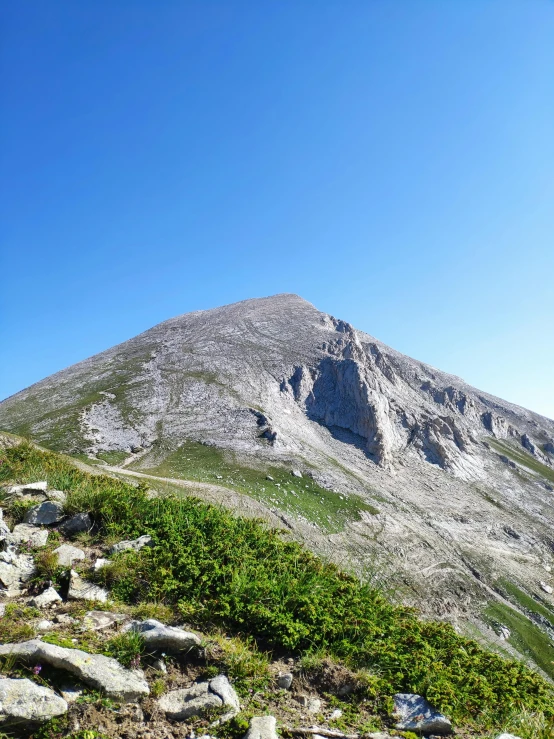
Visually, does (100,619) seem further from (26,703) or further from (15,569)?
(15,569)

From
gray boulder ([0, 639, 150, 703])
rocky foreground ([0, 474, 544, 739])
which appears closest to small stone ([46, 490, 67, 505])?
rocky foreground ([0, 474, 544, 739])

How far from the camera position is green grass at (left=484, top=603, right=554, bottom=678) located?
120ft

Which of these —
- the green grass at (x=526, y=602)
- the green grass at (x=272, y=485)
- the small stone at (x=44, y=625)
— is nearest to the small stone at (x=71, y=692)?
the small stone at (x=44, y=625)

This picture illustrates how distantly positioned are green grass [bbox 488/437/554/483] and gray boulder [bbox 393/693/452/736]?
407 ft

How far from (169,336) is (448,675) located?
5269 inches

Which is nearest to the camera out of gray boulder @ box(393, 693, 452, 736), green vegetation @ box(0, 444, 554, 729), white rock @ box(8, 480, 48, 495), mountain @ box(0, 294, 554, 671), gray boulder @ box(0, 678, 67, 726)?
gray boulder @ box(0, 678, 67, 726)

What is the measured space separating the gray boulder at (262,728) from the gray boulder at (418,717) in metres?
1.90

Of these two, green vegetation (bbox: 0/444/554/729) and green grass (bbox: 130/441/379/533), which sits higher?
green vegetation (bbox: 0/444/554/729)

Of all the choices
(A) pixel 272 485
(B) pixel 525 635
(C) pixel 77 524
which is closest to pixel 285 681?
(C) pixel 77 524

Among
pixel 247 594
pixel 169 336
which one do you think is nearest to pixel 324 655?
pixel 247 594

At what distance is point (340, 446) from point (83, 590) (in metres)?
82.9

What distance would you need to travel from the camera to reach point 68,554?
852cm

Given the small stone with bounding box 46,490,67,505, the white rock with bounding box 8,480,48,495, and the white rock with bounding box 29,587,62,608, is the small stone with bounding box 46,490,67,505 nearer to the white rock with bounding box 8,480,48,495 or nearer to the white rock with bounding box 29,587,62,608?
the white rock with bounding box 8,480,48,495

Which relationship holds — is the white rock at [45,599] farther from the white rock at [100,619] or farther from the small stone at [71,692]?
the small stone at [71,692]
